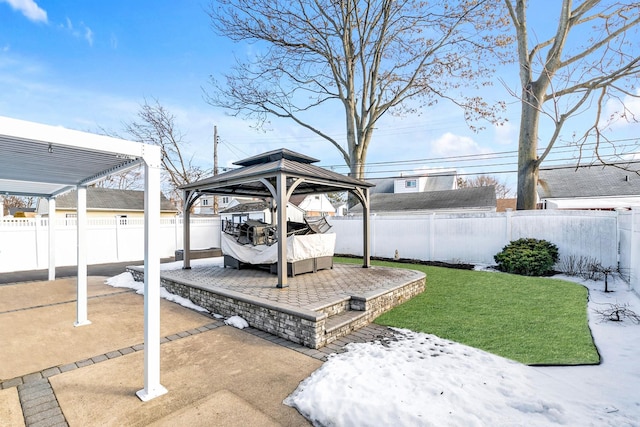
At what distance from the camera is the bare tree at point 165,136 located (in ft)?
69.3

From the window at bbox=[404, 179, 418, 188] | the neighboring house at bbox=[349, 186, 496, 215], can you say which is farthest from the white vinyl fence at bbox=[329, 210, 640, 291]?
the window at bbox=[404, 179, 418, 188]

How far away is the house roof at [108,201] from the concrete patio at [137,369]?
13987mm

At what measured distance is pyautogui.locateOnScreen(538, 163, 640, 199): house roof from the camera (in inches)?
706

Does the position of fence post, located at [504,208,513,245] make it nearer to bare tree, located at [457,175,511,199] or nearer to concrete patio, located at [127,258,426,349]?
concrete patio, located at [127,258,426,349]

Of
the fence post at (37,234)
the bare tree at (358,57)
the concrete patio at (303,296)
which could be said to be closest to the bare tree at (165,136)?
the bare tree at (358,57)

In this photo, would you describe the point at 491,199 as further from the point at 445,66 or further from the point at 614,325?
the point at 614,325

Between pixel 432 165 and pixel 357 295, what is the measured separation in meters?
19.7

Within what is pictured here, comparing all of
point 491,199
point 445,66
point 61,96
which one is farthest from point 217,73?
point 491,199

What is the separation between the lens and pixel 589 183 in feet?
63.0

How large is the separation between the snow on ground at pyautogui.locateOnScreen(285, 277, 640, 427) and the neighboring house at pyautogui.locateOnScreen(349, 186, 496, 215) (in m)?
13.9

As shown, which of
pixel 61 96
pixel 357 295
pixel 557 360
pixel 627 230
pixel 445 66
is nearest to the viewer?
pixel 557 360

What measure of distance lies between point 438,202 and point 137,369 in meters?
18.2

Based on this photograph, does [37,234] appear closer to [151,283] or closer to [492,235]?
[151,283]

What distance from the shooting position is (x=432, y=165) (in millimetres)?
22688
